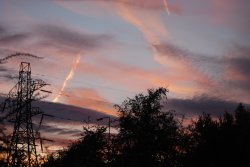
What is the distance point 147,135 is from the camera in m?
54.8

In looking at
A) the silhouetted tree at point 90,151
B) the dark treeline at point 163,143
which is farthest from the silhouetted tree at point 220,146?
the silhouetted tree at point 90,151

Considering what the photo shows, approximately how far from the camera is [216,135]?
6388 cm

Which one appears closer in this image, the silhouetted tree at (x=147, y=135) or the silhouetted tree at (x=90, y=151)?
the silhouetted tree at (x=147, y=135)

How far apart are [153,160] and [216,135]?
13.9 meters

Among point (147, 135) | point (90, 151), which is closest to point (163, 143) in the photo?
point (147, 135)

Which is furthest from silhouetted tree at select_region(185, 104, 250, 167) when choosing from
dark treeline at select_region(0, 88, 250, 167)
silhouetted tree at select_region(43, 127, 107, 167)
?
silhouetted tree at select_region(43, 127, 107, 167)

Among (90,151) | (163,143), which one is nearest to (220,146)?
(163,143)

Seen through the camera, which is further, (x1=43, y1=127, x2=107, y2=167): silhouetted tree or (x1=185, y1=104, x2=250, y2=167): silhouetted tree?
(x1=43, y1=127, x2=107, y2=167): silhouetted tree

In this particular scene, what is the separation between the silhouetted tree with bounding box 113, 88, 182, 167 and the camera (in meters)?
55.1

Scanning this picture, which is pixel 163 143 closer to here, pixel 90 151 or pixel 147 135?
pixel 147 135

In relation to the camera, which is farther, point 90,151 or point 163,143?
point 90,151

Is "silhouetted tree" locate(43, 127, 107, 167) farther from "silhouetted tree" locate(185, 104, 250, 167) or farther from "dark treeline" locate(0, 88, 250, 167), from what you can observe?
"silhouetted tree" locate(185, 104, 250, 167)

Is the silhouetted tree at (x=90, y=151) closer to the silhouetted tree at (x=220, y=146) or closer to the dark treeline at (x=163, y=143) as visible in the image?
the dark treeline at (x=163, y=143)

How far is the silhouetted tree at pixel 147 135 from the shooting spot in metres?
55.1
